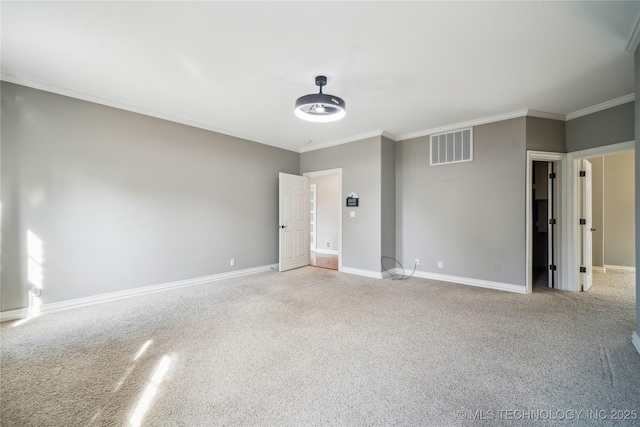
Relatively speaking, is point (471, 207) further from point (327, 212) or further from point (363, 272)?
point (327, 212)

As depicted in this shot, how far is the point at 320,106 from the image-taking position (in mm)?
3070

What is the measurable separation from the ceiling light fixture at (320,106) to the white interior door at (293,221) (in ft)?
8.43

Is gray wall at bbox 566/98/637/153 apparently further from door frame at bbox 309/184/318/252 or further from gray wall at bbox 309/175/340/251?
door frame at bbox 309/184/318/252

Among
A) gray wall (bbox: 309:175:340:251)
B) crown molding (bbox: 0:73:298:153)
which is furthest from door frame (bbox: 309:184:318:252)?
crown molding (bbox: 0:73:298:153)

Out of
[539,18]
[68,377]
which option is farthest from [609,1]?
[68,377]

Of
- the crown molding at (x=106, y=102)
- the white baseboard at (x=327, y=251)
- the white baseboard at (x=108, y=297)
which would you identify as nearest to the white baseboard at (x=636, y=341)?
the white baseboard at (x=108, y=297)

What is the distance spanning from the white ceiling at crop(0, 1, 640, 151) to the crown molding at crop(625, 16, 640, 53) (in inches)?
0.9

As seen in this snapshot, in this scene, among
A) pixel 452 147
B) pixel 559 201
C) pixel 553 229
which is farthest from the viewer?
pixel 452 147

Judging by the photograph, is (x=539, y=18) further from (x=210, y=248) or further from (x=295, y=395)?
(x=210, y=248)

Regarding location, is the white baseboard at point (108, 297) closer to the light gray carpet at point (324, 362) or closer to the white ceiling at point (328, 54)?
the light gray carpet at point (324, 362)

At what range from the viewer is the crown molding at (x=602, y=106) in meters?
3.52

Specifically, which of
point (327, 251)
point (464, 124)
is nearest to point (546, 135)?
point (464, 124)

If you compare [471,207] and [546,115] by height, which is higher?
[546,115]

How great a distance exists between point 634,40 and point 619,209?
5.01m
